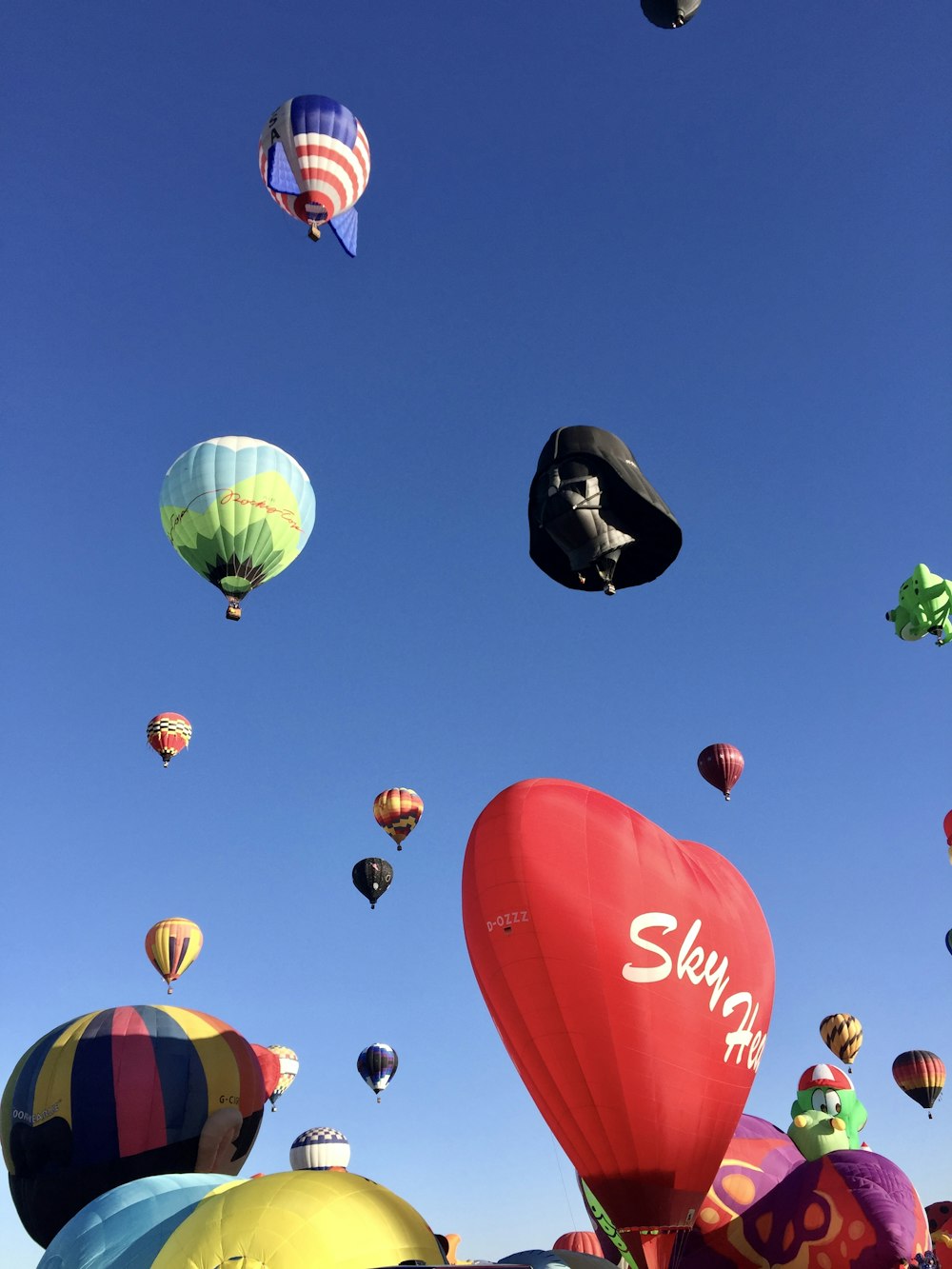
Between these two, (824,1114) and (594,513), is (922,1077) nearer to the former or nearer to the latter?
(824,1114)

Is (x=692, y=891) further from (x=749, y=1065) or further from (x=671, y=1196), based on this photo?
(x=671, y=1196)

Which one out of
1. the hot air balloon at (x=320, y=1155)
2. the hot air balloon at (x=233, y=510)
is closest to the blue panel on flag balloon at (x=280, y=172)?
the hot air balloon at (x=233, y=510)

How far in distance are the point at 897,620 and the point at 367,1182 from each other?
16.0 metres

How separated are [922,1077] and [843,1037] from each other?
8.68 ft

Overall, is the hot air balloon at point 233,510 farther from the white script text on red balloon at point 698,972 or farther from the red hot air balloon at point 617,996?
the white script text on red balloon at point 698,972

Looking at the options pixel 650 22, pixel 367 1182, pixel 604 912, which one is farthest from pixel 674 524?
pixel 367 1182

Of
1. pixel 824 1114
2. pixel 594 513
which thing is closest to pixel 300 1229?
pixel 594 513

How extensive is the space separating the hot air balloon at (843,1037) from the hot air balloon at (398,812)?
12.2 metres

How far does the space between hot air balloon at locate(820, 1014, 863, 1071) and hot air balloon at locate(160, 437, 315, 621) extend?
18505 mm

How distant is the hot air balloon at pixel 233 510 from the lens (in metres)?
20.7

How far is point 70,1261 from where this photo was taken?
29.9 ft

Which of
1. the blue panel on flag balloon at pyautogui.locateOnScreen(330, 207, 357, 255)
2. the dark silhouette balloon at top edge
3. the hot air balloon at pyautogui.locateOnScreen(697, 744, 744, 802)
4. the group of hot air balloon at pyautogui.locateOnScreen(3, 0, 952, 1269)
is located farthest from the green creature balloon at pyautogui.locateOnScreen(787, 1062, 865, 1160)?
the blue panel on flag balloon at pyautogui.locateOnScreen(330, 207, 357, 255)

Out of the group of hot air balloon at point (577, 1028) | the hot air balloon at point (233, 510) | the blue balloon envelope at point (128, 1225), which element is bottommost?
the blue balloon envelope at point (128, 1225)

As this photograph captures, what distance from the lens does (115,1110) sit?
14.5 meters
